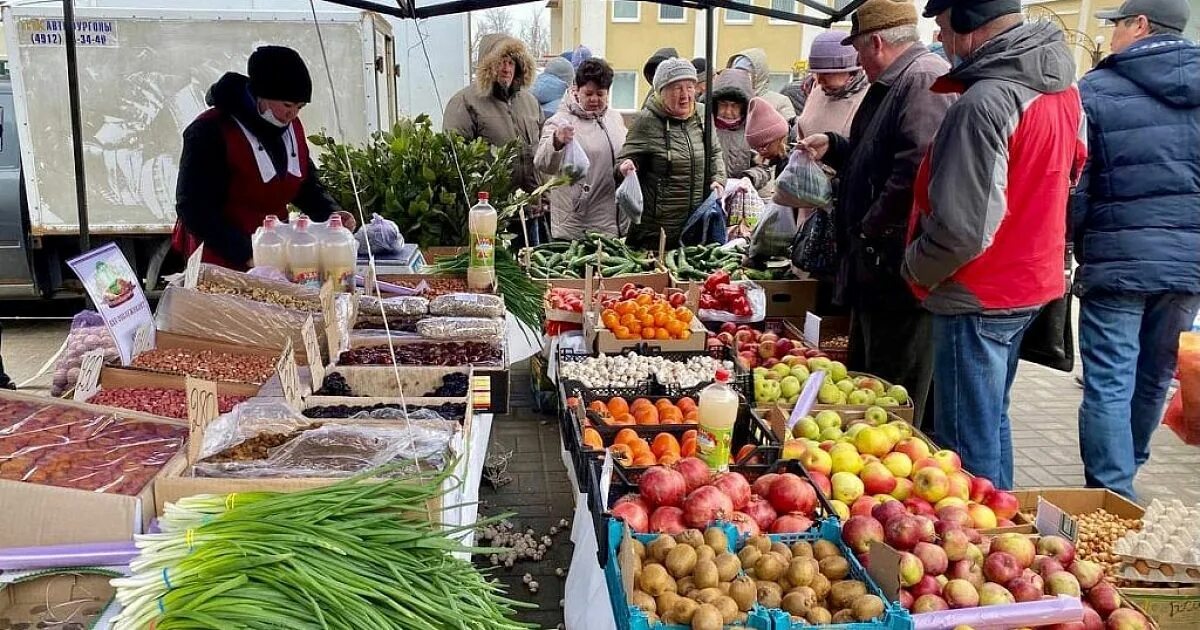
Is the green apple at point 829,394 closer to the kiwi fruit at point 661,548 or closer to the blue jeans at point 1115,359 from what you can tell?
the blue jeans at point 1115,359

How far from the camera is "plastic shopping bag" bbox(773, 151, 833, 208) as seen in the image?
161 inches

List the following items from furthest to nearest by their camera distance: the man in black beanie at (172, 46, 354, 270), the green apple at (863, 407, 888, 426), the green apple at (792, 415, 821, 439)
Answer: the man in black beanie at (172, 46, 354, 270), the green apple at (863, 407, 888, 426), the green apple at (792, 415, 821, 439)

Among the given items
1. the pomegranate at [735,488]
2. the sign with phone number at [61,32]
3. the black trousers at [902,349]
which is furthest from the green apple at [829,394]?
the sign with phone number at [61,32]

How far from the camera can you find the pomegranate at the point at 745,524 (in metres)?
2.11

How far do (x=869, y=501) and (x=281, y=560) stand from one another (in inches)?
64.5

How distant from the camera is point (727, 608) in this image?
1.77 m

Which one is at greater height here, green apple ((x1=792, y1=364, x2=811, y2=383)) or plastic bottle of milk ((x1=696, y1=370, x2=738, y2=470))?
plastic bottle of milk ((x1=696, y1=370, x2=738, y2=470))

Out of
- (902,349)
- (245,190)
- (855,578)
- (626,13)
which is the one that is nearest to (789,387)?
(902,349)

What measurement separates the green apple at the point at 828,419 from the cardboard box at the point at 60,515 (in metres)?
2.23

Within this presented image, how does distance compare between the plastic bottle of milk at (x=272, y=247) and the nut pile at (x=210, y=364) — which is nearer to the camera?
the nut pile at (x=210, y=364)

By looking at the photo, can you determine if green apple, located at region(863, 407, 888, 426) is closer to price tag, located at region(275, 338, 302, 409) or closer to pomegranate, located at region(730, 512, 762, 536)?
pomegranate, located at region(730, 512, 762, 536)

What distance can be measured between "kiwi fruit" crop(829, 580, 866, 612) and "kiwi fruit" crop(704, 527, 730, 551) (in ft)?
0.87

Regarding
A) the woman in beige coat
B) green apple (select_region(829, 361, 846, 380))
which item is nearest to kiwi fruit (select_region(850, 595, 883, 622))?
green apple (select_region(829, 361, 846, 380))

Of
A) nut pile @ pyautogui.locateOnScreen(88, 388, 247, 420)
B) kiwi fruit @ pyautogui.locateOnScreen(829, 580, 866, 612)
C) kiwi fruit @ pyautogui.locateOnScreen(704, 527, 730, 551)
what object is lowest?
kiwi fruit @ pyautogui.locateOnScreen(829, 580, 866, 612)
